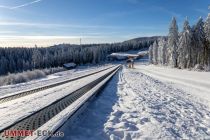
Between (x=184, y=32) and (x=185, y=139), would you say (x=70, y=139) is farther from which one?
(x=184, y=32)

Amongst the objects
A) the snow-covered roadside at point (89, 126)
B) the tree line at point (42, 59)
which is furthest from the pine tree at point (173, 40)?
the tree line at point (42, 59)

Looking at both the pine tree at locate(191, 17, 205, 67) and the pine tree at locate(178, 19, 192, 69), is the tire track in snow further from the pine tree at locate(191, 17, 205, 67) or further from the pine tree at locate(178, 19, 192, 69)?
the pine tree at locate(191, 17, 205, 67)

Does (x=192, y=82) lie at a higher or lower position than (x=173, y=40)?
lower

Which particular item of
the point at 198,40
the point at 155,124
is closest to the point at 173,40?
the point at 198,40

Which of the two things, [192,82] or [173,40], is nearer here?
[192,82]

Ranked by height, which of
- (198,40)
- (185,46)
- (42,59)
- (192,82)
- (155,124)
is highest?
(198,40)

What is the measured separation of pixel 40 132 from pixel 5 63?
4511 inches

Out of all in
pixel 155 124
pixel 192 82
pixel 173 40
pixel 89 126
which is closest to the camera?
pixel 89 126

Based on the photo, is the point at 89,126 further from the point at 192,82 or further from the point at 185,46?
the point at 185,46

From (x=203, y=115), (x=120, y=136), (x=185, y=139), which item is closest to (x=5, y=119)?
(x=120, y=136)

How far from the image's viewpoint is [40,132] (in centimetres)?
546

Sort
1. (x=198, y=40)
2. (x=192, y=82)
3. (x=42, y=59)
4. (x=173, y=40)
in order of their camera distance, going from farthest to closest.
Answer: (x=42, y=59) < (x=173, y=40) < (x=198, y=40) < (x=192, y=82)

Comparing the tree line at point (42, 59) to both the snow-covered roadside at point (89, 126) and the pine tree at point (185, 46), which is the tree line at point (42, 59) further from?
the snow-covered roadside at point (89, 126)

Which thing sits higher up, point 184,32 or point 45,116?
point 184,32
